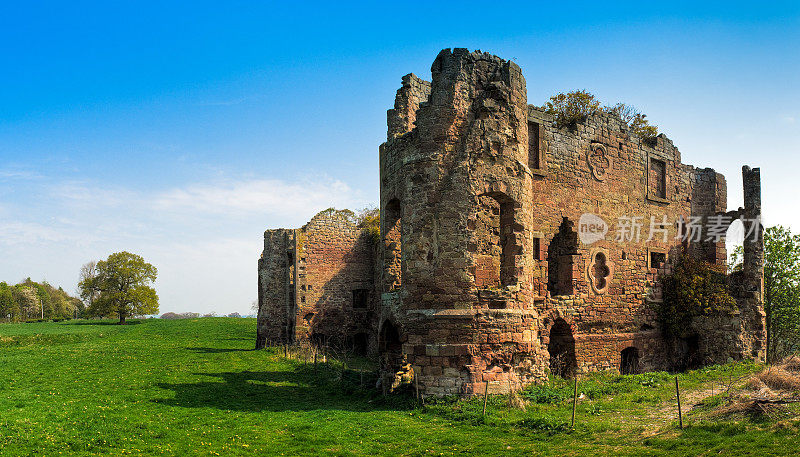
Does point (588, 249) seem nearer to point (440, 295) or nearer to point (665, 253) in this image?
point (665, 253)

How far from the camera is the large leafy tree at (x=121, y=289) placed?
168 ft

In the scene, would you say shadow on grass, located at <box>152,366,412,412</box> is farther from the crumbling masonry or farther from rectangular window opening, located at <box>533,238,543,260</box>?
rectangular window opening, located at <box>533,238,543,260</box>

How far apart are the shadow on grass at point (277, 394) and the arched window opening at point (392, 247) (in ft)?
10.7

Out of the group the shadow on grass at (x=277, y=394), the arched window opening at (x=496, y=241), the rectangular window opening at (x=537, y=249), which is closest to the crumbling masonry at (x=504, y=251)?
the arched window opening at (x=496, y=241)

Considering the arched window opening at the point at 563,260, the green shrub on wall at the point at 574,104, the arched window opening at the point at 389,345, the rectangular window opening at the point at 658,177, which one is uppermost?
the green shrub on wall at the point at 574,104

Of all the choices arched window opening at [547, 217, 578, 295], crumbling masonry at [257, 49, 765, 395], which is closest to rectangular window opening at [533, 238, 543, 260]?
crumbling masonry at [257, 49, 765, 395]

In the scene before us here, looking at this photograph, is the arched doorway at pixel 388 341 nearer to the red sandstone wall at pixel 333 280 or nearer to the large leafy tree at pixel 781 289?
the red sandstone wall at pixel 333 280

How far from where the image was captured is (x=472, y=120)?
1477 cm

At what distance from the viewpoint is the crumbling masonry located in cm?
1397

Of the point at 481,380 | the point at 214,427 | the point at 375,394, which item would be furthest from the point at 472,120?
the point at 214,427

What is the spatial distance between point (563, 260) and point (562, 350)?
3.05 m

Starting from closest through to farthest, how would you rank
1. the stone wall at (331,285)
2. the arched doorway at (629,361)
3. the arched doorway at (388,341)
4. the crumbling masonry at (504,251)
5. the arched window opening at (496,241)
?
1. the crumbling masonry at (504,251)
2. the arched window opening at (496,241)
3. the arched doorway at (388,341)
4. the arched doorway at (629,361)
5. the stone wall at (331,285)

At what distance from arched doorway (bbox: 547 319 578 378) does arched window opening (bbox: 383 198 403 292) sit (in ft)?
18.5

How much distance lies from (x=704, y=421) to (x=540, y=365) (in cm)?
502
